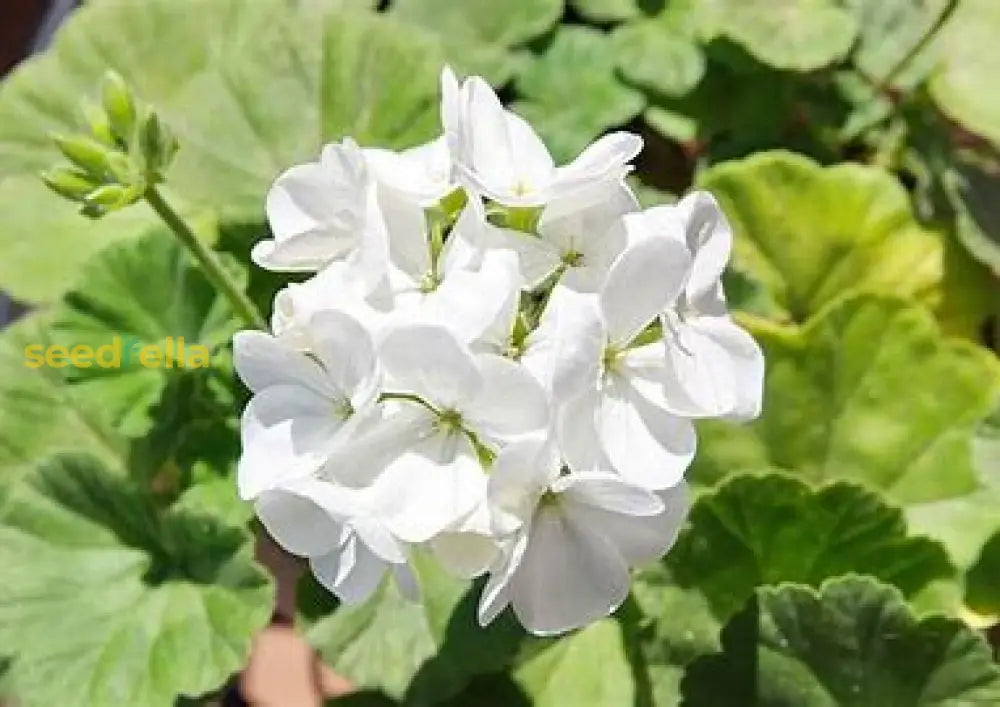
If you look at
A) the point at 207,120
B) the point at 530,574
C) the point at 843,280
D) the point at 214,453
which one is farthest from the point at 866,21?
the point at 530,574

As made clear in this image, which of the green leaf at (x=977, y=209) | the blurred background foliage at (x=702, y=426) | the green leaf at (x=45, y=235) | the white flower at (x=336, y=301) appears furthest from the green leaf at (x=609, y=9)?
the white flower at (x=336, y=301)

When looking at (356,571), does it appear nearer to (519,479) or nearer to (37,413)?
(519,479)

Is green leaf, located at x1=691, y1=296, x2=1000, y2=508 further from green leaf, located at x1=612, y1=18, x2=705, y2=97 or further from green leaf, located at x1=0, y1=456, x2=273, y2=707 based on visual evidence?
green leaf, located at x1=0, y1=456, x2=273, y2=707

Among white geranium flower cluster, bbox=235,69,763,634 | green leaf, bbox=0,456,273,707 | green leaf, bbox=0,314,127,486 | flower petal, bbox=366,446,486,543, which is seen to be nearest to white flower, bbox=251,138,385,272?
white geranium flower cluster, bbox=235,69,763,634

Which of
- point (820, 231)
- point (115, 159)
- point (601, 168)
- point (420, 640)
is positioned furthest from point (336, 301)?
point (820, 231)

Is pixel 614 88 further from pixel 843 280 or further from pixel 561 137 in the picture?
pixel 843 280

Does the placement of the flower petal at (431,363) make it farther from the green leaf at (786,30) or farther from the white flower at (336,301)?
the green leaf at (786,30)
